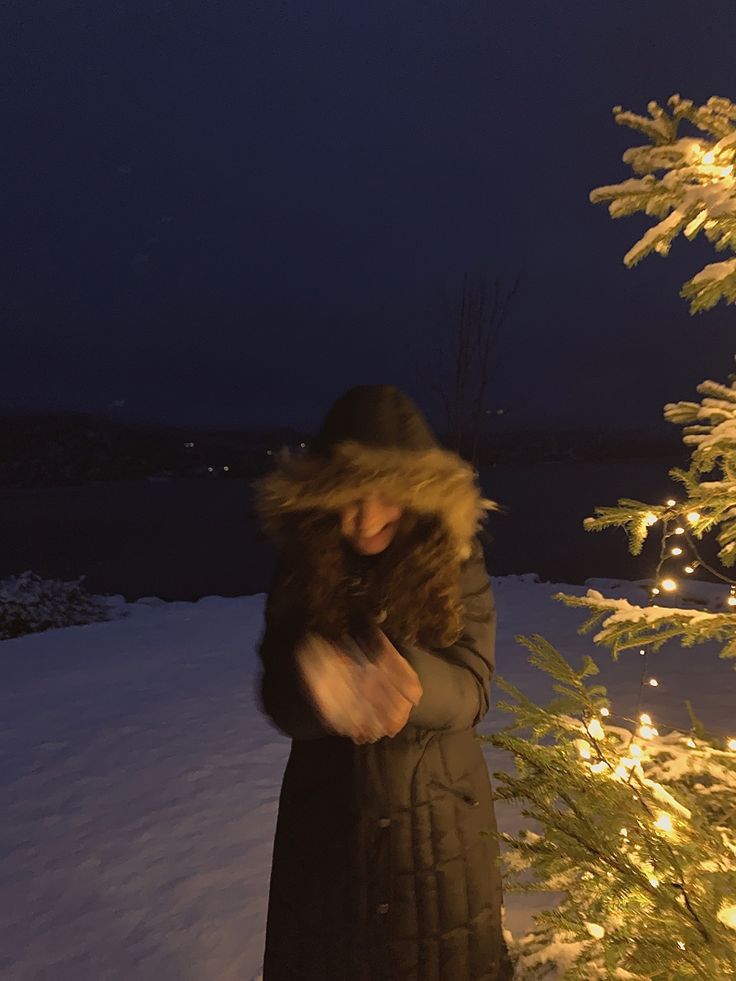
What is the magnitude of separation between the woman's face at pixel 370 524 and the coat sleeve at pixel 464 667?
24cm

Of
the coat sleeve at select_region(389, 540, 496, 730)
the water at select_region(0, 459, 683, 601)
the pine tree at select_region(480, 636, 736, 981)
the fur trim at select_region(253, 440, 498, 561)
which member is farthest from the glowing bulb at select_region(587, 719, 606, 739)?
the water at select_region(0, 459, 683, 601)

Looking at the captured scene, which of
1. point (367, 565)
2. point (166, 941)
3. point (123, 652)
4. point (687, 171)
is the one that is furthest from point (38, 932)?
point (123, 652)

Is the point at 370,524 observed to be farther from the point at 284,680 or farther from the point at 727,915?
the point at 727,915

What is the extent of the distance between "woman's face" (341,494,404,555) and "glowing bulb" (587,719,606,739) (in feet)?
2.73

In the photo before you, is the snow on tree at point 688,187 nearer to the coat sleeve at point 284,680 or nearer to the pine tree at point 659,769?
the pine tree at point 659,769

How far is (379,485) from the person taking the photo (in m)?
1.69

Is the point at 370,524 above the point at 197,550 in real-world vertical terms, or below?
above

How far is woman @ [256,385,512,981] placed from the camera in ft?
5.50

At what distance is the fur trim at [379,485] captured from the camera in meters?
1.70

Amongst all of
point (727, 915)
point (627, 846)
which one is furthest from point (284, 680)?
point (727, 915)

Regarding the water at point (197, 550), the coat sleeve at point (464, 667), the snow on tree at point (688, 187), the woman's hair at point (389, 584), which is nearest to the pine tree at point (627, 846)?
the coat sleeve at point (464, 667)

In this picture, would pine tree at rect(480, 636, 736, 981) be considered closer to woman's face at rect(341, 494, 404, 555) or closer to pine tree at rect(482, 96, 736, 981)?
pine tree at rect(482, 96, 736, 981)

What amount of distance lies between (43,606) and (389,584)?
10.6m

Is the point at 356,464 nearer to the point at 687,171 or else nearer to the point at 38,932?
the point at 687,171
